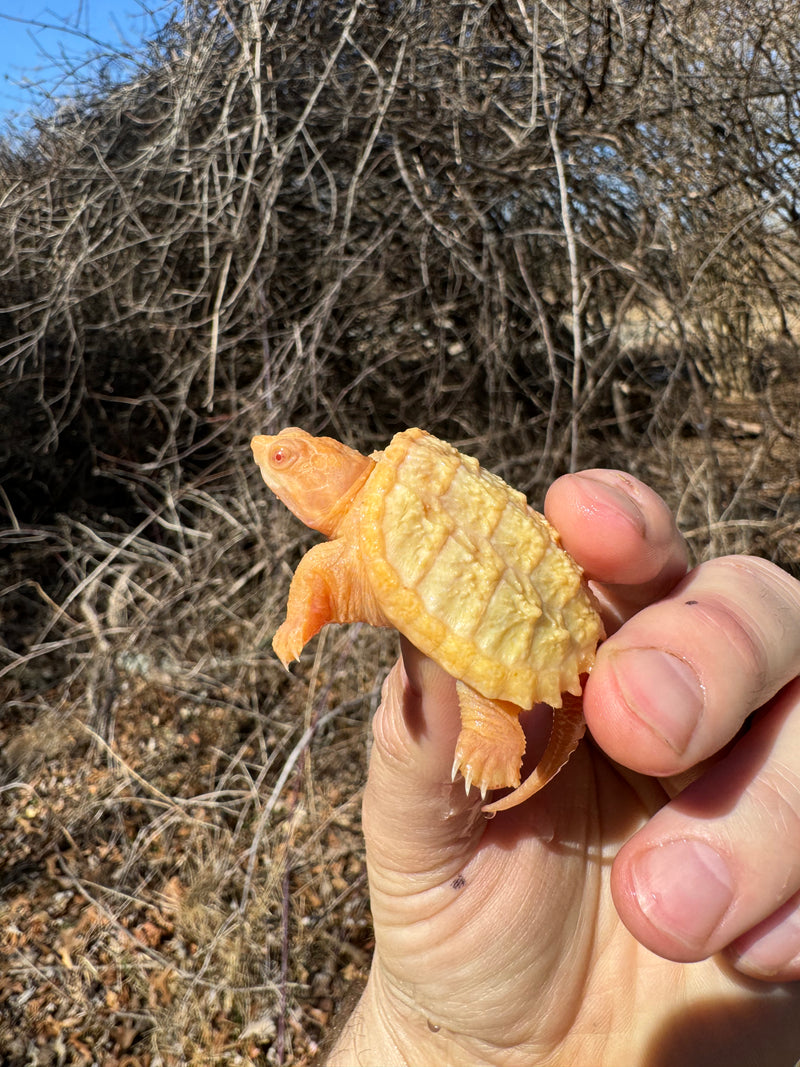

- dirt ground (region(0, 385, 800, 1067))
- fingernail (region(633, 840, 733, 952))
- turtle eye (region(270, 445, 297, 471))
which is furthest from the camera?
dirt ground (region(0, 385, 800, 1067))

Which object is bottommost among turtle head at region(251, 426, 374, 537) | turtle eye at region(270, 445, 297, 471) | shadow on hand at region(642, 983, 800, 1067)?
shadow on hand at region(642, 983, 800, 1067)

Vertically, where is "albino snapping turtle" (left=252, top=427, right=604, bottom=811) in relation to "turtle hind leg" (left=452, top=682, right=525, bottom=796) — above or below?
above

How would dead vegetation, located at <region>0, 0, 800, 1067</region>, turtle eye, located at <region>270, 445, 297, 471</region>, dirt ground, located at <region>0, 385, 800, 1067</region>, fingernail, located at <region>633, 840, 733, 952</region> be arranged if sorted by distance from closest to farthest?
fingernail, located at <region>633, 840, 733, 952</region> → turtle eye, located at <region>270, 445, 297, 471</region> → dirt ground, located at <region>0, 385, 800, 1067</region> → dead vegetation, located at <region>0, 0, 800, 1067</region>

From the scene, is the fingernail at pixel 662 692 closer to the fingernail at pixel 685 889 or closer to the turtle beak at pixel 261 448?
the fingernail at pixel 685 889

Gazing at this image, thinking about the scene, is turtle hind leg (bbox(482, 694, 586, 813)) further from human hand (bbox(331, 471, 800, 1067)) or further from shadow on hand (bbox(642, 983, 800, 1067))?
shadow on hand (bbox(642, 983, 800, 1067))

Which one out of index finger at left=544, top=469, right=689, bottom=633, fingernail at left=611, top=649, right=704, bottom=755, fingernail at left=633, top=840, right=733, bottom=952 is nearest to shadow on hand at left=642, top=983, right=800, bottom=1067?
fingernail at left=633, top=840, right=733, bottom=952

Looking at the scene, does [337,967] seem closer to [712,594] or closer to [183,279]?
[712,594]

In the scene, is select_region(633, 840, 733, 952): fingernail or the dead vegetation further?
the dead vegetation
